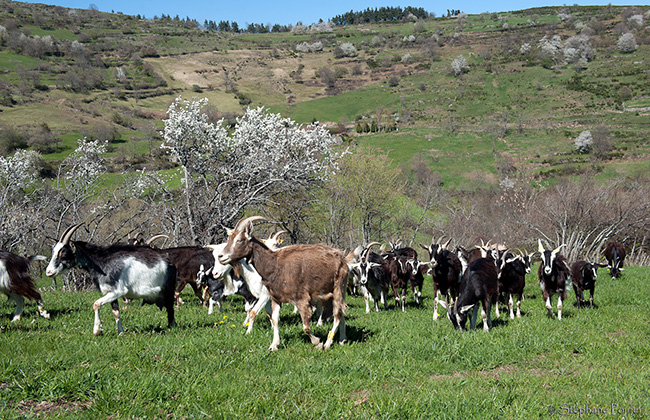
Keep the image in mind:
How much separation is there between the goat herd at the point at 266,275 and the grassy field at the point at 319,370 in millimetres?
592

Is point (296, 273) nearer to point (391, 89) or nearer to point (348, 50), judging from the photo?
point (391, 89)

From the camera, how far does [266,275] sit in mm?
8227

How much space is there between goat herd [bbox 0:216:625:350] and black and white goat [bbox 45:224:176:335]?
0.7 inches

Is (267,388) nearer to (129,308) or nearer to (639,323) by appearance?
(129,308)

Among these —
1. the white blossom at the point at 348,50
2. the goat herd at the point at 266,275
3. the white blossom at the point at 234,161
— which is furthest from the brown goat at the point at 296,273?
the white blossom at the point at 348,50

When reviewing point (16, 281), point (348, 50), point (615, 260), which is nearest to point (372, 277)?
point (16, 281)

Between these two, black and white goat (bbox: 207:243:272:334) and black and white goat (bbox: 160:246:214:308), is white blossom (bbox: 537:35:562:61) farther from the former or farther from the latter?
black and white goat (bbox: 207:243:272:334)

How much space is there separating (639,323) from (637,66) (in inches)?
5471

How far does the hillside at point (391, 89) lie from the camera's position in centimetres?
7138

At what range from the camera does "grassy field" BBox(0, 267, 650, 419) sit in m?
5.36

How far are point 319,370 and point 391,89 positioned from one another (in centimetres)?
13363

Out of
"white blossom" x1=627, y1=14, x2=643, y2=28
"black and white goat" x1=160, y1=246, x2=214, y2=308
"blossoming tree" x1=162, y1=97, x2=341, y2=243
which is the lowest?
"black and white goat" x1=160, y1=246, x2=214, y2=308

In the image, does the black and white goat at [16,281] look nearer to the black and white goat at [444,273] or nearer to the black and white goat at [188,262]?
the black and white goat at [188,262]

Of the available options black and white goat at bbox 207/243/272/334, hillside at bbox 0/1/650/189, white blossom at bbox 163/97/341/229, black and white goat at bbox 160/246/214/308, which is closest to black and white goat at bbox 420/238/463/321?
black and white goat at bbox 207/243/272/334
